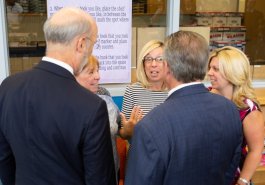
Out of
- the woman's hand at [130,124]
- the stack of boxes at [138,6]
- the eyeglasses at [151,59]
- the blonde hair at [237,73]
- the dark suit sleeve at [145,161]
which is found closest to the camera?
the dark suit sleeve at [145,161]

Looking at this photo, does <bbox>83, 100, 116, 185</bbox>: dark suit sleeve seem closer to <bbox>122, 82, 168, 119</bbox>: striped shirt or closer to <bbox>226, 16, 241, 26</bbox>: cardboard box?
<bbox>122, 82, 168, 119</bbox>: striped shirt

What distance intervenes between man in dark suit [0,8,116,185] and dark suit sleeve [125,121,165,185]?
0.14 metres

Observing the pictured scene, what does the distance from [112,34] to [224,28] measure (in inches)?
51.3

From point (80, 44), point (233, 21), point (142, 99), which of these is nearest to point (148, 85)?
point (142, 99)

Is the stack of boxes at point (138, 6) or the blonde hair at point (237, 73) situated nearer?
the blonde hair at point (237, 73)

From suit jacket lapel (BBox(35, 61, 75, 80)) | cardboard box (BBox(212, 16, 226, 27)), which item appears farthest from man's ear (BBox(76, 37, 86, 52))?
cardboard box (BBox(212, 16, 226, 27))

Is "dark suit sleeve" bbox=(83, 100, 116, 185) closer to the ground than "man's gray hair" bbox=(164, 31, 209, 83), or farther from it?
closer to the ground

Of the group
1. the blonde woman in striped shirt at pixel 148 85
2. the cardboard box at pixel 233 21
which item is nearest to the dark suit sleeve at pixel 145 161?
the blonde woman in striped shirt at pixel 148 85

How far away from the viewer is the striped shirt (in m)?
Answer: 2.13

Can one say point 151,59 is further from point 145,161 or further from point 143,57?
point 145,161

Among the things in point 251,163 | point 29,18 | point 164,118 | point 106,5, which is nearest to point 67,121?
point 164,118

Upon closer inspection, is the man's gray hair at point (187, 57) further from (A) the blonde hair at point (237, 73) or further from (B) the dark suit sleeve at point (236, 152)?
(A) the blonde hair at point (237, 73)

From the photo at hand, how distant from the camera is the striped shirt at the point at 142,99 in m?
2.13

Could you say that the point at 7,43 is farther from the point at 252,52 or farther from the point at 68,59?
the point at 252,52
